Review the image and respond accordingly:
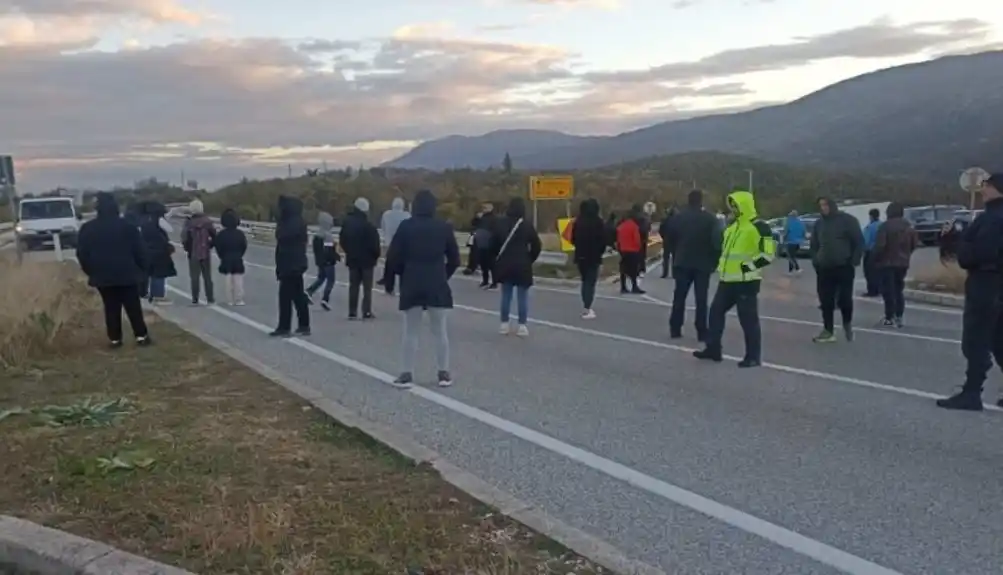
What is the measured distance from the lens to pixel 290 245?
516 inches

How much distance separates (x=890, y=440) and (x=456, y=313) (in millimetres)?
9908

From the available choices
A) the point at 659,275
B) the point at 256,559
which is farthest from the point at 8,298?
the point at 659,275

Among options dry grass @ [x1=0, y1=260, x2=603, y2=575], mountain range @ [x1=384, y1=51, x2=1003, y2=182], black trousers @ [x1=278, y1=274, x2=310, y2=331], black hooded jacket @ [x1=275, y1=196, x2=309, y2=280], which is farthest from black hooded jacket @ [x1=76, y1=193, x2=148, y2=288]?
mountain range @ [x1=384, y1=51, x2=1003, y2=182]

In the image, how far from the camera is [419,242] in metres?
9.61

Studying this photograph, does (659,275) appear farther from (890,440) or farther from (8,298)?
(890,440)

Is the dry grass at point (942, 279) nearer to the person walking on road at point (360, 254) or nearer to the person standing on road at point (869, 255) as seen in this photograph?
the person standing on road at point (869, 255)

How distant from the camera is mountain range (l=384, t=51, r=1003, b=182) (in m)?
132

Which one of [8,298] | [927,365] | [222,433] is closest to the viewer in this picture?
[222,433]

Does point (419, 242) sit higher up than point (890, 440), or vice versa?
point (419, 242)

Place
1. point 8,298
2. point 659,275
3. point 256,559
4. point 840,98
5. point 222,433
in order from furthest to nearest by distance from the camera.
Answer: point 840,98 < point 659,275 < point 8,298 < point 222,433 < point 256,559

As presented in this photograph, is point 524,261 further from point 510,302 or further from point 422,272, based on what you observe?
point 422,272

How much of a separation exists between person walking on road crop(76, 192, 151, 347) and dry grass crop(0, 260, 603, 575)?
7.55 ft

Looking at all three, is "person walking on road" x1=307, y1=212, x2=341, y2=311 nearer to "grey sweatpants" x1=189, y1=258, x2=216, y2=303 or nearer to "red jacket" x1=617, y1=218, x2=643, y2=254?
"grey sweatpants" x1=189, y1=258, x2=216, y2=303

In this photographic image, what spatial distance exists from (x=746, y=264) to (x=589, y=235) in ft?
17.0
